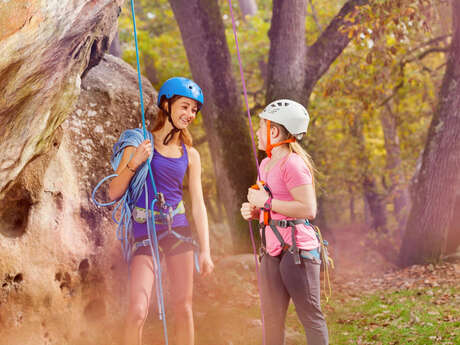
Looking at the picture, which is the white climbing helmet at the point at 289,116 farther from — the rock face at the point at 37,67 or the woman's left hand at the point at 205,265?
the rock face at the point at 37,67

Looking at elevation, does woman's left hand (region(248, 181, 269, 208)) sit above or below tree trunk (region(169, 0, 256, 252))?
below

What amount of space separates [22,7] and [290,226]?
7.41 ft

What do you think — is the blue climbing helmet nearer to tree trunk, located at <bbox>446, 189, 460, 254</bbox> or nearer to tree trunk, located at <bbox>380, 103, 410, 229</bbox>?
tree trunk, located at <bbox>446, 189, 460, 254</bbox>

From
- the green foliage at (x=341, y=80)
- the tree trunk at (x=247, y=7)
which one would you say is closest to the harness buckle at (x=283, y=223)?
the green foliage at (x=341, y=80)

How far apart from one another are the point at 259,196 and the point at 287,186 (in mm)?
240

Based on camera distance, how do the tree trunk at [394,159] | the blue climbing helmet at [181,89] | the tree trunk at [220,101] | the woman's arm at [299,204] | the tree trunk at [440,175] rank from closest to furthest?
the woman's arm at [299,204] → the blue climbing helmet at [181,89] → the tree trunk at [220,101] → the tree trunk at [440,175] → the tree trunk at [394,159]

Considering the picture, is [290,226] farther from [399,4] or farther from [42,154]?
[399,4]

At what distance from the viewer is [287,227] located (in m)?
3.43

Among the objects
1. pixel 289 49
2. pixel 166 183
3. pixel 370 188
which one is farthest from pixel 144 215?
pixel 370 188

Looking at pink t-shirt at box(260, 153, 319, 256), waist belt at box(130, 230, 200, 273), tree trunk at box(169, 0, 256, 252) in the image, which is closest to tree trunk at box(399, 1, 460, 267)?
tree trunk at box(169, 0, 256, 252)

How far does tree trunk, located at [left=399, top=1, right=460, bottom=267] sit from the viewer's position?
8.48 m

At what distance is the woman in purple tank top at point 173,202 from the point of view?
368cm

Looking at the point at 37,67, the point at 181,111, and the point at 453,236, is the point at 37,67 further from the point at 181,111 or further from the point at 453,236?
the point at 453,236

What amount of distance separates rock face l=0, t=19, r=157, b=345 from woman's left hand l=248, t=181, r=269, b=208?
5.63 feet
